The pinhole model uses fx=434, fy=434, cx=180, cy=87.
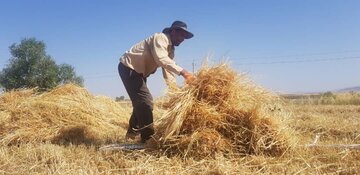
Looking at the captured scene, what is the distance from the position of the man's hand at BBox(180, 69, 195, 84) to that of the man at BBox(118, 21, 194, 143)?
6.6 inches

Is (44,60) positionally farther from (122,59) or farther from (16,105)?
(122,59)

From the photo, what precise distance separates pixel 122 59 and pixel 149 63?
0.45 meters

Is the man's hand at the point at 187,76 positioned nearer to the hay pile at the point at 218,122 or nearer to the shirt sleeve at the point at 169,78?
the hay pile at the point at 218,122

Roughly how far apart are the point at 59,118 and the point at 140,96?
244 centimetres

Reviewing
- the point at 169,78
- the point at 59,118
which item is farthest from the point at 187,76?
the point at 59,118

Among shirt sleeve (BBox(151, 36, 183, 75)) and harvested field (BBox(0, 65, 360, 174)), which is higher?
shirt sleeve (BBox(151, 36, 183, 75))

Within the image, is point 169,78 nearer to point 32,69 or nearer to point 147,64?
point 147,64

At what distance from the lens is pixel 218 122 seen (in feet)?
17.3

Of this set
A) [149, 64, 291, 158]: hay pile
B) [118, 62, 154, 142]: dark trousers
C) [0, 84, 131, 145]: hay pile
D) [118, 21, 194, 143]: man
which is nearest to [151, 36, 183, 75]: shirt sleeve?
[118, 21, 194, 143]: man

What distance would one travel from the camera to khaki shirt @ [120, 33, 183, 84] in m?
5.77

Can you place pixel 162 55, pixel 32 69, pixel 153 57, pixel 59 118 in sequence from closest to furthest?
pixel 162 55, pixel 153 57, pixel 59 118, pixel 32 69

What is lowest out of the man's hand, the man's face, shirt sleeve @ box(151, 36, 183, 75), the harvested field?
the harvested field

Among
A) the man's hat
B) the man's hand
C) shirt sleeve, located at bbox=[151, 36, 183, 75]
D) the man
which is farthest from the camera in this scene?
the man's hat

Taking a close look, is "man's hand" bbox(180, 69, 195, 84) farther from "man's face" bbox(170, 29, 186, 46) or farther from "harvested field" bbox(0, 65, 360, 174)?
"man's face" bbox(170, 29, 186, 46)
